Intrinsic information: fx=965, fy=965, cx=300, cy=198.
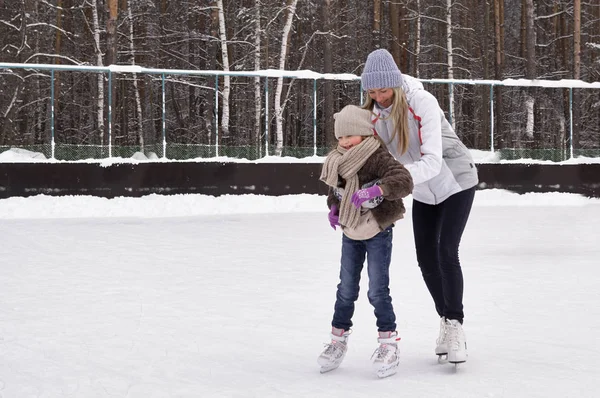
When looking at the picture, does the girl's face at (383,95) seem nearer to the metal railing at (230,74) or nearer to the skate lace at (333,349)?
the skate lace at (333,349)

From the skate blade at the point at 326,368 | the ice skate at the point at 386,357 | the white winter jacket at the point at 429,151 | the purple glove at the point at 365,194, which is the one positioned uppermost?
the white winter jacket at the point at 429,151

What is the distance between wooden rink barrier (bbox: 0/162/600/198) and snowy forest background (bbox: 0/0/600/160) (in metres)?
0.39

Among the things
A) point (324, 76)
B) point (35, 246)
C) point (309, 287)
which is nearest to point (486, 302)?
A: point (309, 287)

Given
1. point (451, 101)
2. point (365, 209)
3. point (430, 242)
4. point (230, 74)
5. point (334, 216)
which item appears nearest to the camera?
point (365, 209)

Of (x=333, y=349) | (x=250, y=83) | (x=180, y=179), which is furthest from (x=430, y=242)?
(x=250, y=83)

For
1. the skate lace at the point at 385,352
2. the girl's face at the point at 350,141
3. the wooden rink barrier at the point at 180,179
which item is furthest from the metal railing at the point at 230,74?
the skate lace at the point at 385,352

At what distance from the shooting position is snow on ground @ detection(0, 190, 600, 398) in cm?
404

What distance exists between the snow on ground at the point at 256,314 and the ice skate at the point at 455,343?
0.08 metres

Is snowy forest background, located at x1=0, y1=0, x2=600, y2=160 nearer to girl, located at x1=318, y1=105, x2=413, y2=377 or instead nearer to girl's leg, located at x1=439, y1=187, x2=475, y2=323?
girl, located at x1=318, y1=105, x2=413, y2=377

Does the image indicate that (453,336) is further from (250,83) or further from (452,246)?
(250,83)

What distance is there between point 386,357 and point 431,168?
2.71 feet

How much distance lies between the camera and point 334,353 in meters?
4.21

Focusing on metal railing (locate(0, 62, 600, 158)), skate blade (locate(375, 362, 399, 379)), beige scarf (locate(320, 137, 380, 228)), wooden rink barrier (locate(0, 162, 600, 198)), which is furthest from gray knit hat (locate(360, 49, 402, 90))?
metal railing (locate(0, 62, 600, 158))

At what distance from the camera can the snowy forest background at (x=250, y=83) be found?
15812 mm
